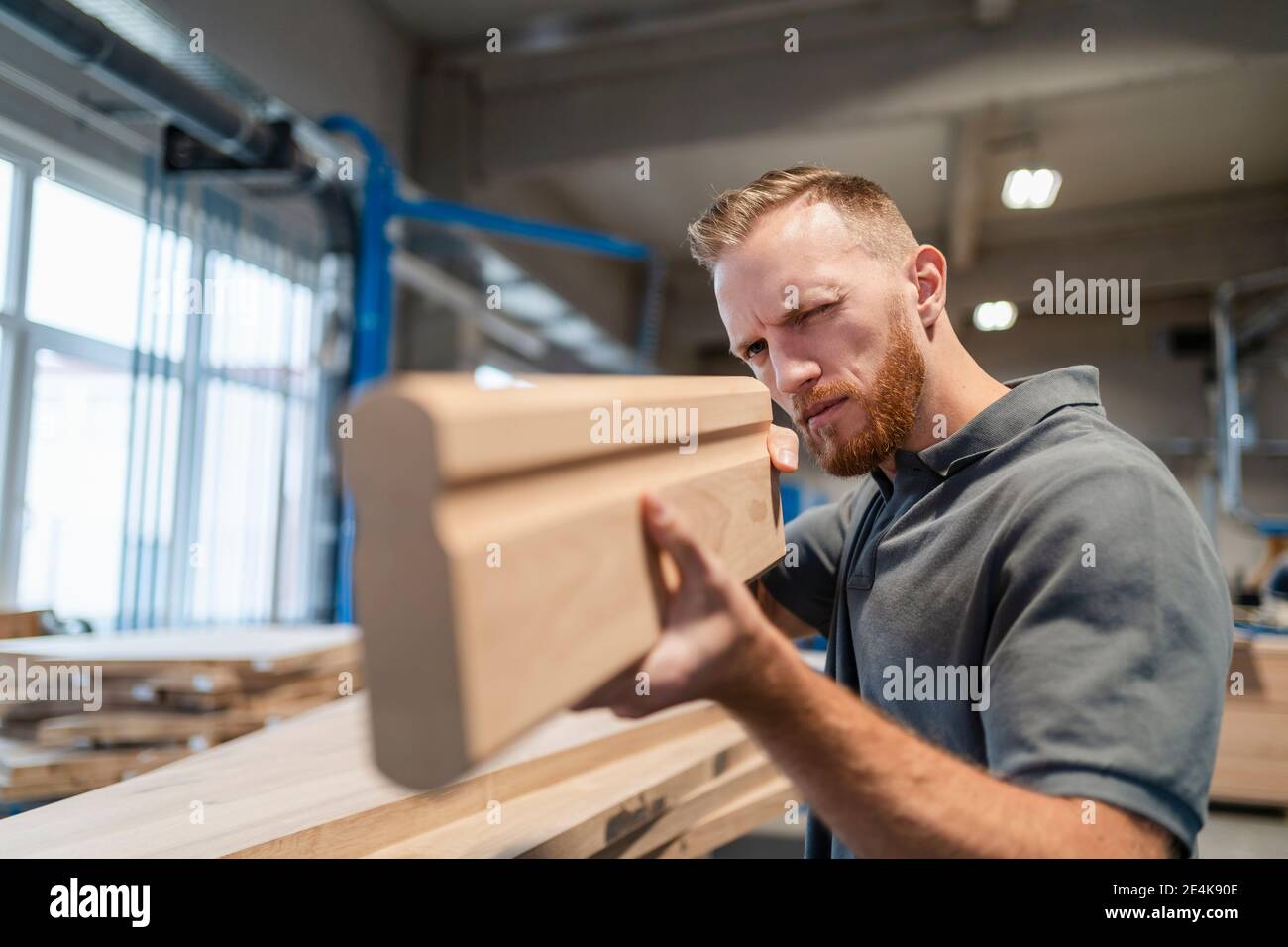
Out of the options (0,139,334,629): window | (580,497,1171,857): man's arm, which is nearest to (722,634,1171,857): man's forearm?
(580,497,1171,857): man's arm

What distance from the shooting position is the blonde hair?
85 centimetres

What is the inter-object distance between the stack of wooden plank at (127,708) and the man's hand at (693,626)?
1.49 m

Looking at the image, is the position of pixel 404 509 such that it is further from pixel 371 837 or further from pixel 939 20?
pixel 939 20

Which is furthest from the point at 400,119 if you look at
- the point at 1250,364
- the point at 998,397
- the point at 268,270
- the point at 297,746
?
the point at 1250,364

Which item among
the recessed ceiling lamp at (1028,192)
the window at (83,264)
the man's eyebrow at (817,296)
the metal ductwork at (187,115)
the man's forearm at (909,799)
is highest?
the metal ductwork at (187,115)

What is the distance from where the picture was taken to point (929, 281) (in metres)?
0.92

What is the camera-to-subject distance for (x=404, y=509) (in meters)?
0.43

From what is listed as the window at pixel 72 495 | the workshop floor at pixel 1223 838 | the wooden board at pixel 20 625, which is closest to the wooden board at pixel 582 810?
the workshop floor at pixel 1223 838

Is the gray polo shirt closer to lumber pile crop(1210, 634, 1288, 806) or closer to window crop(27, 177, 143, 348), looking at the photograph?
lumber pile crop(1210, 634, 1288, 806)

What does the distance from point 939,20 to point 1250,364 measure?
15.6 ft

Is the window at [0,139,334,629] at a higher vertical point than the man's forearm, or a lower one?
higher

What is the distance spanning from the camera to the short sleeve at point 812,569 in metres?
1.14

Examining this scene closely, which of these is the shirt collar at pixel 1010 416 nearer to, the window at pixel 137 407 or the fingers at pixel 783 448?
the fingers at pixel 783 448

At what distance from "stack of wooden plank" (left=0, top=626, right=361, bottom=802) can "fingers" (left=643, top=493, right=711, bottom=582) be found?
4.90 ft
